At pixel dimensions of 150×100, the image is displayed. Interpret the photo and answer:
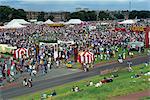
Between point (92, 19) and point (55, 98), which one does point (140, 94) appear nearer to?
point (55, 98)

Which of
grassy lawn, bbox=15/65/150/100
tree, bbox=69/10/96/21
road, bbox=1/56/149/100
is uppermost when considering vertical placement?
tree, bbox=69/10/96/21

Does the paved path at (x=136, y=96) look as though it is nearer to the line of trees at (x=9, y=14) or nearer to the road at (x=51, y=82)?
the road at (x=51, y=82)

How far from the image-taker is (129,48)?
43.6 metres

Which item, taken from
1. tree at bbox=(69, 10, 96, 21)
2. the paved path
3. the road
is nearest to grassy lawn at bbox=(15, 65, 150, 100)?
the paved path

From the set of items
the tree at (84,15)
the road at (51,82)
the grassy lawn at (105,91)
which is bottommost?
the road at (51,82)

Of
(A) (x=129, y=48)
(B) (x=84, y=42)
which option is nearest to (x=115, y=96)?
(A) (x=129, y=48)

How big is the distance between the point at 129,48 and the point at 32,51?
10.6 metres

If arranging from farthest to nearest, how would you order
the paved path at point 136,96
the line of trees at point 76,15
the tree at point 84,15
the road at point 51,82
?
1. the tree at point 84,15
2. the line of trees at point 76,15
3. the road at point 51,82
4. the paved path at point 136,96

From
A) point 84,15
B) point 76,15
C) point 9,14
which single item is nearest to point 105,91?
point 9,14

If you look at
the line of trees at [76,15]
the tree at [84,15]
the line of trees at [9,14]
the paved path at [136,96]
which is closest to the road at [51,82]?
the paved path at [136,96]

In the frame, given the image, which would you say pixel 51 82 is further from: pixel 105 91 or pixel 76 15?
pixel 76 15

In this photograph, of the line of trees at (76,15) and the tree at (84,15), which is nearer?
the line of trees at (76,15)

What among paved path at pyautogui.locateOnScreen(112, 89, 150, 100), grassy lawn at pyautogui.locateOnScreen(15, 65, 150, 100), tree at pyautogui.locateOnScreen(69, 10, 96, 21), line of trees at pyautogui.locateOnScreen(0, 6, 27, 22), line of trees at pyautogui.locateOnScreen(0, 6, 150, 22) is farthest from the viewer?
tree at pyautogui.locateOnScreen(69, 10, 96, 21)

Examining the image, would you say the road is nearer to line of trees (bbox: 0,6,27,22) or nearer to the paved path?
the paved path
